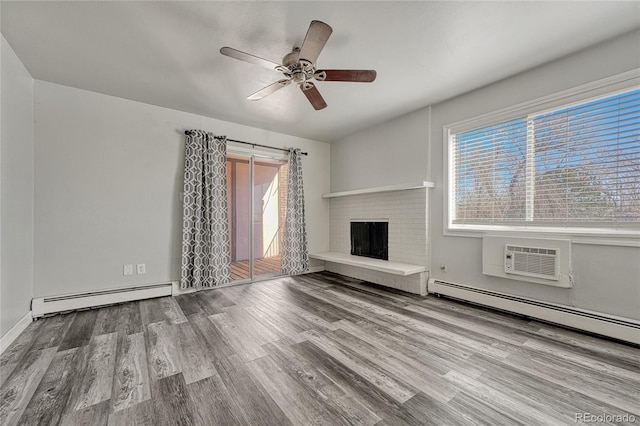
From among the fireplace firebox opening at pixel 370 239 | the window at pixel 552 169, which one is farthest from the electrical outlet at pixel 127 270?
the window at pixel 552 169

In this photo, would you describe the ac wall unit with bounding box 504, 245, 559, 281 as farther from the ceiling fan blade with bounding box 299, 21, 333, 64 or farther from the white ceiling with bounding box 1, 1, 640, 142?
the ceiling fan blade with bounding box 299, 21, 333, 64

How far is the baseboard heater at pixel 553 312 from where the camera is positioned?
217cm

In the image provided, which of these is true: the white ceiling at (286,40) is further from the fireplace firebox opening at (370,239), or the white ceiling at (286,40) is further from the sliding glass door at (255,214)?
the fireplace firebox opening at (370,239)

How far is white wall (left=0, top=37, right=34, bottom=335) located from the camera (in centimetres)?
217

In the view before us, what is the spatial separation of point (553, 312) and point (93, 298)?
5.06 metres

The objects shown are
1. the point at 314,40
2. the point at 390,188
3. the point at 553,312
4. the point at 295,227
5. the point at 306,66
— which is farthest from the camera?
the point at 295,227

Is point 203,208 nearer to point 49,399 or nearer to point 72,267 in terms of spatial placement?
point 72,267

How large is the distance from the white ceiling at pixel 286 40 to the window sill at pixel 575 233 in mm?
1683

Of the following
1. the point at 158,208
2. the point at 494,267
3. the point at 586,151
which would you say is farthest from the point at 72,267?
the point at 586,151

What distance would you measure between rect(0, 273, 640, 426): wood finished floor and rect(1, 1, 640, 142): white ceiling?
102 inches

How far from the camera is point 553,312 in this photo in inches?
99.9

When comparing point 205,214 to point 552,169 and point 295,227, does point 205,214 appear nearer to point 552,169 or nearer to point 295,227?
Answer: point 295,227

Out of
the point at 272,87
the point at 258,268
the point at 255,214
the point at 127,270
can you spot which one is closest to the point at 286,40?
the point at 272,87

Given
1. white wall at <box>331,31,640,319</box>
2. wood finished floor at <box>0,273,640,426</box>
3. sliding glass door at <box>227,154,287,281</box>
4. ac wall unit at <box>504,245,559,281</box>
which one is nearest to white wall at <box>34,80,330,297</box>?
wood finished floor at <box>0,273,640,426</box>
